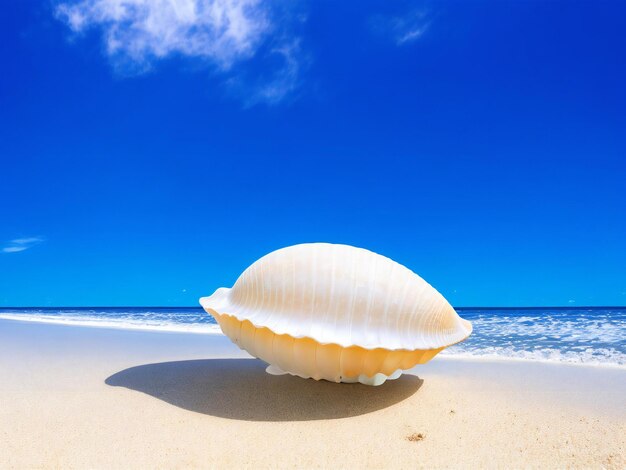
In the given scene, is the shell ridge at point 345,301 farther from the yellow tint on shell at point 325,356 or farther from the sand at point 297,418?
the sand at point 297,418

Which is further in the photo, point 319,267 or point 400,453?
point 319,267

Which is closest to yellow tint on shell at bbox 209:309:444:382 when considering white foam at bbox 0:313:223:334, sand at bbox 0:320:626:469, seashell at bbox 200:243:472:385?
seashell at bbox 200:243:472:385

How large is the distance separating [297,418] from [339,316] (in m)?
0.90

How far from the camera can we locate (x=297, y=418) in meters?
3.55

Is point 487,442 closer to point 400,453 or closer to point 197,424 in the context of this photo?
point 400,453

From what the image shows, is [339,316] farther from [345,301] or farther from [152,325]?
[152,325]

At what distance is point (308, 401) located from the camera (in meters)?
3.98

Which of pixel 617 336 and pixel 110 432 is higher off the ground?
pixel 617 336

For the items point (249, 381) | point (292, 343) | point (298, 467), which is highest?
point (292, 343)

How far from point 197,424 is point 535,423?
8.85 ft

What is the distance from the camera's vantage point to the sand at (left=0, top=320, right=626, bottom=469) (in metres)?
2.81

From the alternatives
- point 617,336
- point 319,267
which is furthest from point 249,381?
point 617,336

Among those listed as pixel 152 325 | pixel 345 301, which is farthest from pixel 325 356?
pixel 152 325

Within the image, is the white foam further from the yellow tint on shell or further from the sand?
the yellow tint on shell
